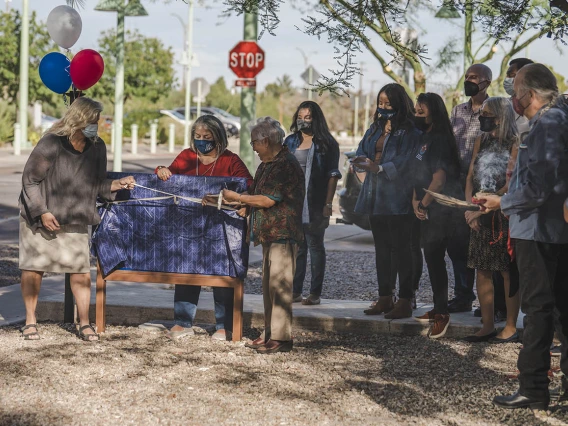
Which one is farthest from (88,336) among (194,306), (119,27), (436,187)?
(119,27)

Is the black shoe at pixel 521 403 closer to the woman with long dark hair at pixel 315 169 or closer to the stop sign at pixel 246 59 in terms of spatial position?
the woman with long dark hair at pixel 315 169

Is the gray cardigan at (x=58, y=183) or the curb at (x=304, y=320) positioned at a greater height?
the gray cardigan at (x=58, y=183)

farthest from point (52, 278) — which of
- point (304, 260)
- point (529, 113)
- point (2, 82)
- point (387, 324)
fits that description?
point (2, 82)

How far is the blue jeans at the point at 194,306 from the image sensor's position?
730 cm

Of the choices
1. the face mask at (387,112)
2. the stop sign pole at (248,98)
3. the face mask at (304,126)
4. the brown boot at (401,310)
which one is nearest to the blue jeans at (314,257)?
the face mask at (304,126)

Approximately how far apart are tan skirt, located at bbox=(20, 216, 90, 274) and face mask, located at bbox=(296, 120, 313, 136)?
2.11 m

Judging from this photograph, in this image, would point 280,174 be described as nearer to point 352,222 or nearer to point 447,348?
point 447,348

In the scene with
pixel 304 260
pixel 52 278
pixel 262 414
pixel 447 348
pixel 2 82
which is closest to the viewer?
pixel 262 414

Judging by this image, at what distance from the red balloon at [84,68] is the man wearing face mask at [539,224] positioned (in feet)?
11.9

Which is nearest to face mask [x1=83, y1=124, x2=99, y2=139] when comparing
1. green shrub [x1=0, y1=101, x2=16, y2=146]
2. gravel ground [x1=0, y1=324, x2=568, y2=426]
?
gravel ground [x1=0, y1=324, x2=568, y2=426]

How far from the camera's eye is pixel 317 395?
556 cm

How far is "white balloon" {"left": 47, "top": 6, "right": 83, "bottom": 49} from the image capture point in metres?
7.74

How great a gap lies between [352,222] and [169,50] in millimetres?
35359

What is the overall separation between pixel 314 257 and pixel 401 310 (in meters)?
1.15
